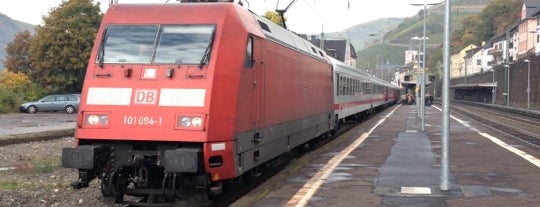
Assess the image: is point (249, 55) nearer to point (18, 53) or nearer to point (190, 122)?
point (190, 122)

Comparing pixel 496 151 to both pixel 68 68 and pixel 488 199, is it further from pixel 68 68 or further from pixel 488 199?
pixel 68 68

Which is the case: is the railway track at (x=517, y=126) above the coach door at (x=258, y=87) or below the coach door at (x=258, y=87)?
below

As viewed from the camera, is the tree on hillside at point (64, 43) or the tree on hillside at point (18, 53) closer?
the tree on hillside at point (64, 43)

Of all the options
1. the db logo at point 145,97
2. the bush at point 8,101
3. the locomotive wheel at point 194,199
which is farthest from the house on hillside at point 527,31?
the db logo at point 145,97

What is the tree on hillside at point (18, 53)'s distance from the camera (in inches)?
2571

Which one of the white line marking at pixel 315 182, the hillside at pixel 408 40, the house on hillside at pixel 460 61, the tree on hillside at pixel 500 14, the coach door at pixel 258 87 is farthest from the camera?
the hillside at pixel 408 40

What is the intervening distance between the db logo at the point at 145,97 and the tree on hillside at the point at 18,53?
60.4 m

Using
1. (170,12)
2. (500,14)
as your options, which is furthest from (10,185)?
(500,14)

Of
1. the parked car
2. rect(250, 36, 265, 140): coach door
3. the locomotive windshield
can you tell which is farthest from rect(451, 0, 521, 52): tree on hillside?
the locomotive windshield

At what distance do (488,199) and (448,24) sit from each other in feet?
9.59

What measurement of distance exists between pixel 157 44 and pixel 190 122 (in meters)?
1.48

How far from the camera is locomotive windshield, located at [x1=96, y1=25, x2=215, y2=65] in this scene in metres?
8.87

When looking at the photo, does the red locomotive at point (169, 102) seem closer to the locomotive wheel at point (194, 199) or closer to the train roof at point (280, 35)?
the locomotive wheel at point (194, 199)

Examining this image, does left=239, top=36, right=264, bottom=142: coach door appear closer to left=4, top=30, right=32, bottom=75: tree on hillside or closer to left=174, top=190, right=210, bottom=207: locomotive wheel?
left=174, top=190, right=210, bottom=207: locomotive wheel
